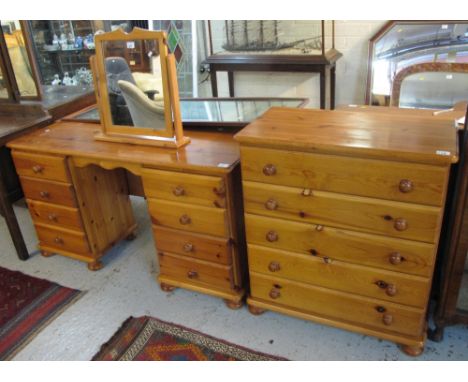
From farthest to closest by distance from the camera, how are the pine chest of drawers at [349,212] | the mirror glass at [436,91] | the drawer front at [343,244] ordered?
the mirror glass at [436,91] → the drawer front at [343,244] → the pine chest of drawers at [349,212]

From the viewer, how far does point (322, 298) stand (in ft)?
5.85

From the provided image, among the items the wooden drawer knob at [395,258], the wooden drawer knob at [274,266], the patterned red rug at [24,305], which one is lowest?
the patterned red rug at [24,305]

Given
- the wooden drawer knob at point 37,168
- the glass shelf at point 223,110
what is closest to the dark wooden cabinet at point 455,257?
the glass shelf at point 223,110

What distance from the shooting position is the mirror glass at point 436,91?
3.00 m

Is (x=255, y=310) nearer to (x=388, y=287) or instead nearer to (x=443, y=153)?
(x=388, y=287)

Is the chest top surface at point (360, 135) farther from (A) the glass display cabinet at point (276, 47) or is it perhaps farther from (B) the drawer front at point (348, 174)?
(A) the glass display cabinet at point (276, 47)

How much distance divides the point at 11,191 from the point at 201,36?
8.68 ft

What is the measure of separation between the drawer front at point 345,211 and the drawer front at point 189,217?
0.57 ft

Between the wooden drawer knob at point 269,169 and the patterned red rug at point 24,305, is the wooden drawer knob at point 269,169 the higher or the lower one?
the higher one

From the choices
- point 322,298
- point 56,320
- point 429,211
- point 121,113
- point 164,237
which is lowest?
point 56,320

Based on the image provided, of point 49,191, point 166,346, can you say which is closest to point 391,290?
point 166,346

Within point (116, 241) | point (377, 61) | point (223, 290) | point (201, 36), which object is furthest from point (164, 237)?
point (201, 36)

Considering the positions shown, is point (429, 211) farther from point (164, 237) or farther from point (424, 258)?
point (164, 237)

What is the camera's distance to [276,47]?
3.71 metres
